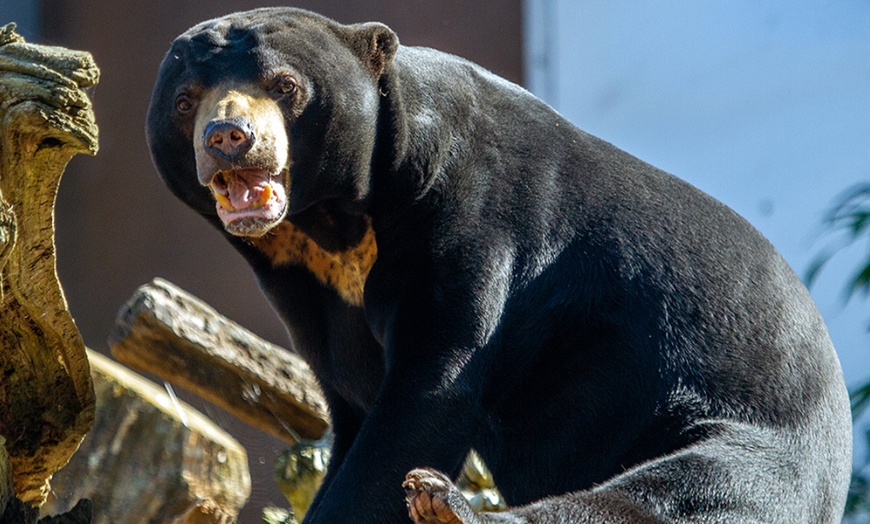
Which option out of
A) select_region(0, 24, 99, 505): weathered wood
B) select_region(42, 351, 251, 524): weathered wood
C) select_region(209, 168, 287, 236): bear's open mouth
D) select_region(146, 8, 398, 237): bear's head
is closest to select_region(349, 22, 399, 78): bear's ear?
select_region(146, 8, 398, 237): bear's head

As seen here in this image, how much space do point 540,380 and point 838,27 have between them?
4.19m

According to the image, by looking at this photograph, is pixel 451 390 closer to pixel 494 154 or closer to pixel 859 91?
pixel 494 154

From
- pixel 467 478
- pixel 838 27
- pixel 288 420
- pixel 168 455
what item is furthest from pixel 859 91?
pixel 168 455

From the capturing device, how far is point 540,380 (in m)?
3.75

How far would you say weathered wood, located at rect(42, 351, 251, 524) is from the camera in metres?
4.61

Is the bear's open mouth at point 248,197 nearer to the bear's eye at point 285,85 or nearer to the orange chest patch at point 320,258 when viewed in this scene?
the bear's eye at point 285,85

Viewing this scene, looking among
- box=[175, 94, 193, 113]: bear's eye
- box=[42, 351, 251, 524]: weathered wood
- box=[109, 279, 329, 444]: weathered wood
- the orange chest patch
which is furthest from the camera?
box=[109, 279, 329, 444]: weathered wood

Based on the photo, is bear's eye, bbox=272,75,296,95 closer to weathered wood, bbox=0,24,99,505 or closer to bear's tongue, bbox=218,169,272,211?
bear's tongue, bbox=218,169,272,211

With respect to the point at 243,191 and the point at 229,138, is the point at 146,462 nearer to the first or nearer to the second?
the point at 243,191

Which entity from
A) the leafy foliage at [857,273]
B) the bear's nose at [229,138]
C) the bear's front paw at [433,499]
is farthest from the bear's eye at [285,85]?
the leafy foliage at [857,273]

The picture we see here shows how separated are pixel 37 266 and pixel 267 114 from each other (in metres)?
0.72

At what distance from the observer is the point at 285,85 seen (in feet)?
11.7

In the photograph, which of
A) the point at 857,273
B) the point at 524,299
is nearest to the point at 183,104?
the point at 524,299

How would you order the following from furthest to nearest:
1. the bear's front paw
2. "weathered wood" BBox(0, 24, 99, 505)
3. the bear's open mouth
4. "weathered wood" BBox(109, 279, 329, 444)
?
"weathered wood" BBox(109, 279, 329, 444), the bear's open mouth, "weathered wood" BBox(0, 24, 99, 505), the bear's front paw
